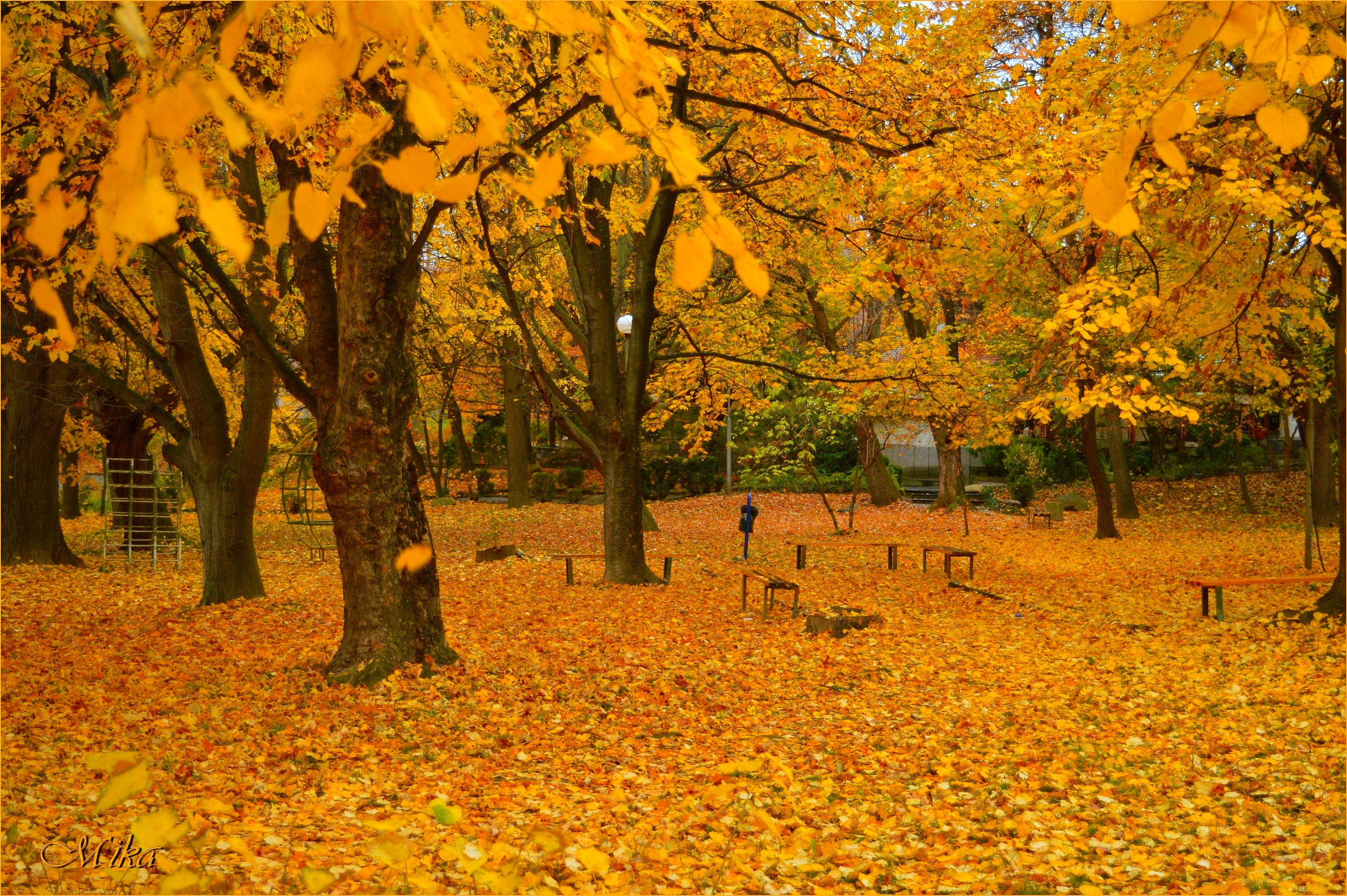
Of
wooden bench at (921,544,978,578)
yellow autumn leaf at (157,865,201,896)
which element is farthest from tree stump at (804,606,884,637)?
yellow autumn leaf at (157,865,201,896)

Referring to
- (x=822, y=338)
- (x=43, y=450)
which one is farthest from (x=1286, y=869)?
(x=822, y=338)

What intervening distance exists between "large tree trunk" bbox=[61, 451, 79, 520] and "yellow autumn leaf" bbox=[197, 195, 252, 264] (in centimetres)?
2104

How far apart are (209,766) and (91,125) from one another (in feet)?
12.7

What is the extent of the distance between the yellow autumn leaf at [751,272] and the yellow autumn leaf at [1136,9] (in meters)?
0.67

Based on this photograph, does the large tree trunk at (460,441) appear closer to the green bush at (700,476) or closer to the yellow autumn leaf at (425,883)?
the green bush at (700,476)

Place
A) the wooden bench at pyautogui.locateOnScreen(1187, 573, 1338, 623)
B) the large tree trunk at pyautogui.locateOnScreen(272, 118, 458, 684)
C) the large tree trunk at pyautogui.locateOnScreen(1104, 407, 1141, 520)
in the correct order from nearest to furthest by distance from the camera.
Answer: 1. the large tree trunk at pyautogui.locateOnScreen(272, 118, 458, 684)
2. the wooden bench at pyautogui.locateOnScreen(1187, 573, 1338, 623)
3. the large tree trunk at pyautogui.locateOnScreen(1104, 407, 1141, 520)

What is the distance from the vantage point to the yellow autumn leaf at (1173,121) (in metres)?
1.59

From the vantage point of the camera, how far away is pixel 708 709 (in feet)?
20.1

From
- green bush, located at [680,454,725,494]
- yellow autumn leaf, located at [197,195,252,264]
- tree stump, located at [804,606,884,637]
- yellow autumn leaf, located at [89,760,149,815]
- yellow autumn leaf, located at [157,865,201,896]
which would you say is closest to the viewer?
yellow autumn leaf, located at [197,195,252,264]

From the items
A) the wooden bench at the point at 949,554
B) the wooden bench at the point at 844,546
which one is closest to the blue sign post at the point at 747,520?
the wooden bench at the point at 844,546

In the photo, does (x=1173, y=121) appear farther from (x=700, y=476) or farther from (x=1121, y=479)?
(x=700, y=476)

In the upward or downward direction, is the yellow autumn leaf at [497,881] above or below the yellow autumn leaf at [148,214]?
below

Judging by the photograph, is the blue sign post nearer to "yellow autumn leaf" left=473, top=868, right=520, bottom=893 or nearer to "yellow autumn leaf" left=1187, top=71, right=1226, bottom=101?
"yellow autumn leaf" left=473, top=868, right=520, bottom=893

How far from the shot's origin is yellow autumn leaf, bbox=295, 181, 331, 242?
142cm
